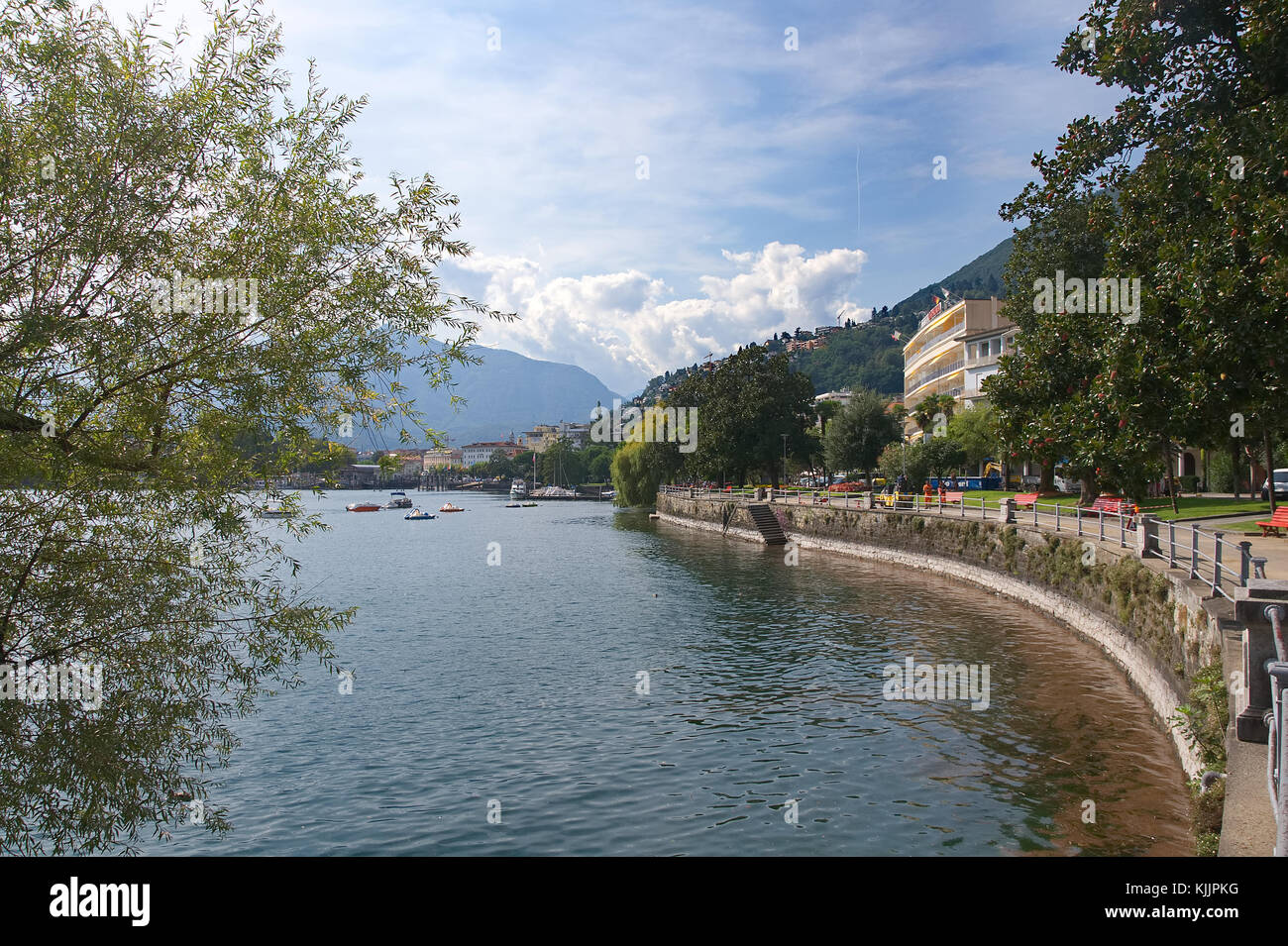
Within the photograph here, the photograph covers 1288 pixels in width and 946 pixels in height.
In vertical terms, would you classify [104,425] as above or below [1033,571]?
above

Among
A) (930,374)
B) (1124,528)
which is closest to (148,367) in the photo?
(1124,528)

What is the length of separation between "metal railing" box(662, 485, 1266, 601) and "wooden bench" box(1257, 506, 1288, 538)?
4.84ft

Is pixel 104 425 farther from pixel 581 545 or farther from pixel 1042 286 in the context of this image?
pixel 581 545

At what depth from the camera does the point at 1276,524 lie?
23.9 metres

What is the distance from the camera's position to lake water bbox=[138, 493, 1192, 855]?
11750mm

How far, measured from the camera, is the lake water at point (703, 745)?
38.5ft

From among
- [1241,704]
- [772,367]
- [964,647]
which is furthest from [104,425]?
[772,367]

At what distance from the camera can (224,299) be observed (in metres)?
8.41

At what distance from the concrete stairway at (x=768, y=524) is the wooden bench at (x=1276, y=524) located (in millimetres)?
33488

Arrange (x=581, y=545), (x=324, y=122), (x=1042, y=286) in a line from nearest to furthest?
(x=324, y=122), (x=1042, y=286), (x=581, y=545)

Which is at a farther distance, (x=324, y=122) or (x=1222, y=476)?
(x=1222, y=476)

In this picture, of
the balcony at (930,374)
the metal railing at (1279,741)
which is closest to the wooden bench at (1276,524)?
the metal railing at (1279,741)
